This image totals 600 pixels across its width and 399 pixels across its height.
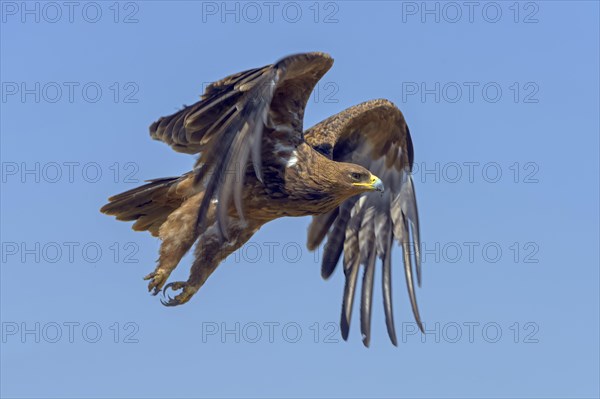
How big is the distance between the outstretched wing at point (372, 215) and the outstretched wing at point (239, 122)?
187 centimetres

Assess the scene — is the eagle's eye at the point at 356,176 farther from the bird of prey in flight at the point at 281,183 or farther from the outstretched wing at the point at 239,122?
the outstretched wing at the point at 239,122

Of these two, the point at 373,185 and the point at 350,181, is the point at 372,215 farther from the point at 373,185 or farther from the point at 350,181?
the point at 350,181

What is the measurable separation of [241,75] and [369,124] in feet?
11.7

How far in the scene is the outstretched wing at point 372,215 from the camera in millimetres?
14039

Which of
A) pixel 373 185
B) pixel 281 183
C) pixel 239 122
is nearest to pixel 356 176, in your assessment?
pixel 373 185

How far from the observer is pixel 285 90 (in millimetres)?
11859

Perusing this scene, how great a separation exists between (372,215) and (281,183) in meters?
3.31

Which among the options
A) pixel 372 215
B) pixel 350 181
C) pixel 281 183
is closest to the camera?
pixel 281 183

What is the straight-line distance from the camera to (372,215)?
1495 cm

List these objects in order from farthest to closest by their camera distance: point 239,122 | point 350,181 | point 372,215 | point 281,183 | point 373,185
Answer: point 372,215 < point 373,185 < point 350,181 < point 281,183 < point 239,122

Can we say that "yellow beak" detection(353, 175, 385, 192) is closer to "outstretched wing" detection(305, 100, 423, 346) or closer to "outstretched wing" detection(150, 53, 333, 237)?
"outstretched wing" detection(150, 53, 333, 237)

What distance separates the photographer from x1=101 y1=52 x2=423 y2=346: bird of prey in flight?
34.7 ft

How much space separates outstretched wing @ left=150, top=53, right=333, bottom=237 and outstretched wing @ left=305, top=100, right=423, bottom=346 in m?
1.87

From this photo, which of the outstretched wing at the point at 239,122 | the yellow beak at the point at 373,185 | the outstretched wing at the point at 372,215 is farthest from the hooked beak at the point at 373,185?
the outstretched wing at the point at 372,215
